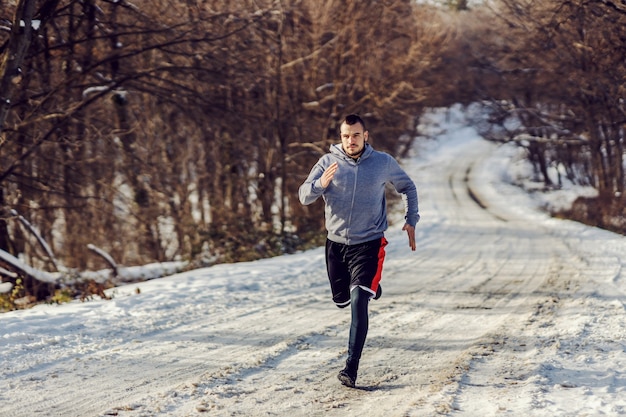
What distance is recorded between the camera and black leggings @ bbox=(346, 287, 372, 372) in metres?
4.81

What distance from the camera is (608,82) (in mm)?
17797

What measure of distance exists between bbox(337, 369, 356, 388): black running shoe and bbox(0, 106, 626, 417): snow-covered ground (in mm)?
54

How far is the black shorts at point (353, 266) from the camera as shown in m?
4.88

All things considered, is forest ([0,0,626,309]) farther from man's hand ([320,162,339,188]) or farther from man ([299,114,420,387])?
man's hand ([320,162,339,188])

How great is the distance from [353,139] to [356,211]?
56 centimetres

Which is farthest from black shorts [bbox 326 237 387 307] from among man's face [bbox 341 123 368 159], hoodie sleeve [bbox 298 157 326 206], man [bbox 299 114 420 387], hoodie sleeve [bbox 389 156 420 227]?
man's face [bbox 341 123 368 159]

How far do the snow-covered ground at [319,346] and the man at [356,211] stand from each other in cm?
59

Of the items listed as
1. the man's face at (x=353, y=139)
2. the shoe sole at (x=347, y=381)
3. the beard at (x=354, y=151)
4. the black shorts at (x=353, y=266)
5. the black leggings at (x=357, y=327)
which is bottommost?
the shoe sole at (x=347, y=381)

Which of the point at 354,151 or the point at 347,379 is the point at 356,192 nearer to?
the point at 354,151

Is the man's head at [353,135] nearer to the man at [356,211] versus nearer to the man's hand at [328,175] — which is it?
the man at [356,211]

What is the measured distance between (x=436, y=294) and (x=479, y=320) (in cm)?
174

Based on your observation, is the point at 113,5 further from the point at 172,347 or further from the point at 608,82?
the point at 608,82

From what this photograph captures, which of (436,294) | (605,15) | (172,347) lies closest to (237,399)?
(172,347)

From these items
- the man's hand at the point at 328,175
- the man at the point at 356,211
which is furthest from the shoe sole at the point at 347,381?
the man's hand at the point at 328,175
